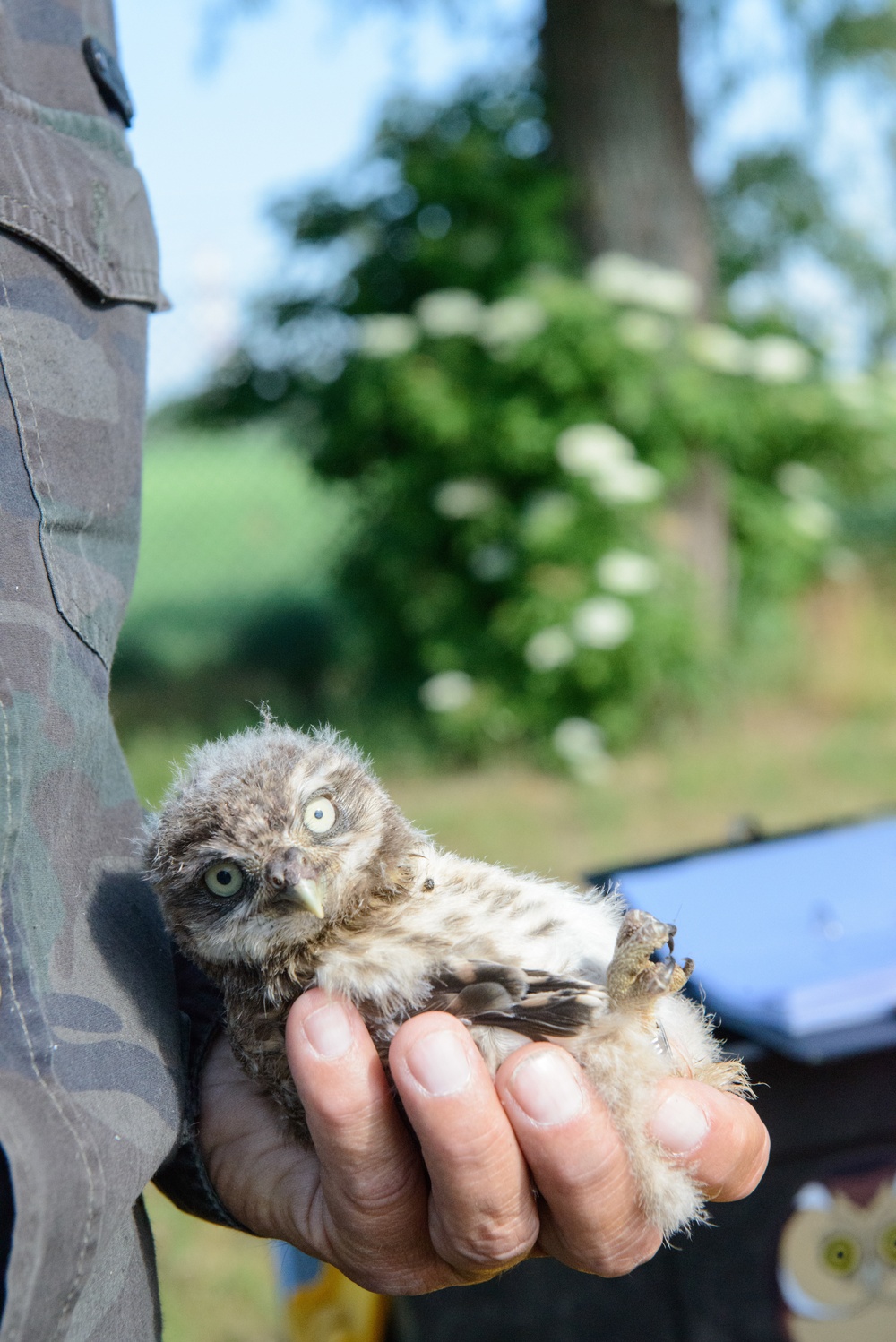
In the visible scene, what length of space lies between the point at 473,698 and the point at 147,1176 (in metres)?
6.80

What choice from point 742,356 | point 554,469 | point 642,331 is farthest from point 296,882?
point 742,356

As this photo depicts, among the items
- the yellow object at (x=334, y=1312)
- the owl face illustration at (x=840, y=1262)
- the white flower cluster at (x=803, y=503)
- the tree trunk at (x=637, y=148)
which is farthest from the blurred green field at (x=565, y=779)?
the owl face illustration at (x=840, y=1262)

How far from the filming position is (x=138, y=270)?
82.0 inches

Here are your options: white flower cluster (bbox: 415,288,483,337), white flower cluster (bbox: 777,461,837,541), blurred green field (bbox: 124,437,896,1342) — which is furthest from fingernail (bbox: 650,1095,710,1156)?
white flower cluster (bbox: 777,461,837,541)

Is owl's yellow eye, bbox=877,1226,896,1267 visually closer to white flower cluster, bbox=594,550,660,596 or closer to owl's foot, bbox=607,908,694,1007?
owl's foot, bbox=607,908,694,1007

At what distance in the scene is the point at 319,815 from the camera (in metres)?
1.83

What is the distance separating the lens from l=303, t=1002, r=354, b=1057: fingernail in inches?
62.6

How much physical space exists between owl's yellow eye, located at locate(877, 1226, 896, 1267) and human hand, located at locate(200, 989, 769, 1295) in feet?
3.47

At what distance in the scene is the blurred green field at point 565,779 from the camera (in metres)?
4.00

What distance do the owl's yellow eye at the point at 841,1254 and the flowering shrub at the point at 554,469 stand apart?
522 centimetres

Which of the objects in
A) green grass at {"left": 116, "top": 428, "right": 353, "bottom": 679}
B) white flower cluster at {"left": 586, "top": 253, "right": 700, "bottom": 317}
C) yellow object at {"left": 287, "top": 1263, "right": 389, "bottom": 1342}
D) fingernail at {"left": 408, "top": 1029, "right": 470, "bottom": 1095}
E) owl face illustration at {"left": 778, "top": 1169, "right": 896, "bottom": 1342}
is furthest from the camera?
green grass at {"left": 116, "top": 428, "right": 353, "bottom": 679}

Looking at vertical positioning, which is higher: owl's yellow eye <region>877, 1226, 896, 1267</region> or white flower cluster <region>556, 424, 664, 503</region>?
white flower cluster <region>556, 424, 664, 503</region>

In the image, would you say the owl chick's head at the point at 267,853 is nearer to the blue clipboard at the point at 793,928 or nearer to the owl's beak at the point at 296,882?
the owl's beak at the point at 296,882

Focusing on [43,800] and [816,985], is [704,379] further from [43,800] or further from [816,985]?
[43,800]
